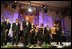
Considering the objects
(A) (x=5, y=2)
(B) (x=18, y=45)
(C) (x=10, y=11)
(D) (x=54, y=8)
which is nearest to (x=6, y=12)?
(C) (x=10, y=11)

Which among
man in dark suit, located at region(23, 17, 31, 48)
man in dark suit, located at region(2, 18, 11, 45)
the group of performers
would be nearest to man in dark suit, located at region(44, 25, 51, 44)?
the group of performers

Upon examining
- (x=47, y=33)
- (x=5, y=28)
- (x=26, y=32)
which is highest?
(x=5, y=28)

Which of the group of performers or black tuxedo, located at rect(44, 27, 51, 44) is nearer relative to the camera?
the group of performers

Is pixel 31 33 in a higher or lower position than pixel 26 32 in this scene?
lower

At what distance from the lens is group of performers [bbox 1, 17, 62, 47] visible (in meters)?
4.52

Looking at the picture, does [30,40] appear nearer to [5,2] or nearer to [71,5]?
[5,2]

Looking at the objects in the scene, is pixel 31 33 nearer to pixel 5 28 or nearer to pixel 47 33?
pixel 47 33

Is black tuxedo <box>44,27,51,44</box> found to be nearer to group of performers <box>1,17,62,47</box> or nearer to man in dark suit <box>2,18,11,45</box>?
group of performers <box>1,17,62,47</box>

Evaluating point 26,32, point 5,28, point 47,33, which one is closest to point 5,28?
point 5,28

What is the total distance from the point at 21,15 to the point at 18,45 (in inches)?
89.0

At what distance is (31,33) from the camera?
4824mm

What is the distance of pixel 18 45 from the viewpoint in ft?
14.8

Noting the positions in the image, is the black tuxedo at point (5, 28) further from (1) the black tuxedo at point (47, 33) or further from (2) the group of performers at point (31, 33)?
(1) the black tuxedo at point (47, 33)

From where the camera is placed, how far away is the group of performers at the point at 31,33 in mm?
4517
